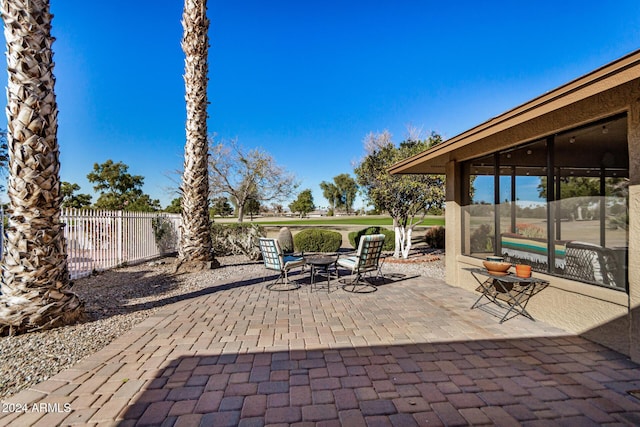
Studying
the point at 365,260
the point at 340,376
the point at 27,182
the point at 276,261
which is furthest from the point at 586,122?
the point at 27,182

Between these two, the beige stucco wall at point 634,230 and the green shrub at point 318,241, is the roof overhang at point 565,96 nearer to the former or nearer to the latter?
the beige stucco wall at point 634,230

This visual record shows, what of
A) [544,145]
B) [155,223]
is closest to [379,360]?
[544,145]

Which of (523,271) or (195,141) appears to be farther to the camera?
(195,141)

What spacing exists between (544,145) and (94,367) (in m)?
6.37

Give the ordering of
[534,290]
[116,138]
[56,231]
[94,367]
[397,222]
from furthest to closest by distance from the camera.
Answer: [116,138] → [397,222] → [534,290] → [56,231] → [94,367]

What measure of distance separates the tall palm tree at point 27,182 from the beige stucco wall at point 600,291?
21.8ft

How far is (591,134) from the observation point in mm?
4141

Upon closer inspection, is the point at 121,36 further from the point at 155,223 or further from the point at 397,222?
the point at 397,222

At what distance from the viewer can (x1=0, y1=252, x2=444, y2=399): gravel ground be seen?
2977 mm

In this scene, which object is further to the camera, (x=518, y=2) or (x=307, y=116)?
(x=307, y=116)

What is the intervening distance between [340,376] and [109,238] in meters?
8.46

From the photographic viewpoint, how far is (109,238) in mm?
8516

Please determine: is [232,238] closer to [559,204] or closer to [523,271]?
[523,271]

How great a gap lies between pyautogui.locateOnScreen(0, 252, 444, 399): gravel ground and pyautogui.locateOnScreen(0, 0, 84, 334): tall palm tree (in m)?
0.37
